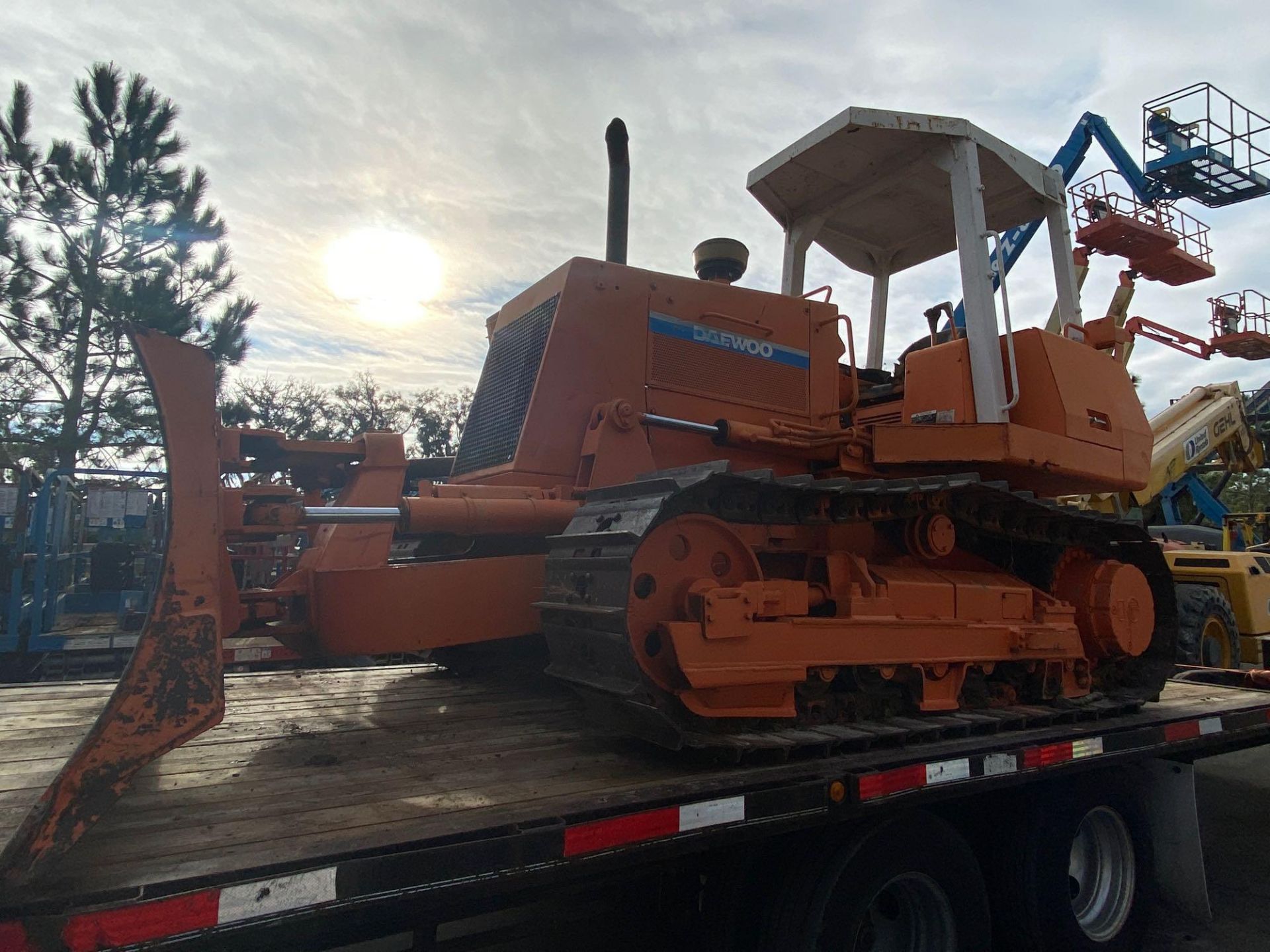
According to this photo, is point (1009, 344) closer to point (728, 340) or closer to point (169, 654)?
point (728, 340)

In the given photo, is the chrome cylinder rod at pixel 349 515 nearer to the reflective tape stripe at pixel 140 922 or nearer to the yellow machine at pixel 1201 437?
the reflective tape stripe at pixel 140 922

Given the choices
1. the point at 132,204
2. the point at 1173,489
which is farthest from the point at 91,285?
the point at 1173,489

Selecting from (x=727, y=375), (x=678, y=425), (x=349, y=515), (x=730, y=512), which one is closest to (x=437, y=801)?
(x=349, y=515)

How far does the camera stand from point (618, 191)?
549cm

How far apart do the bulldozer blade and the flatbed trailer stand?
0.13m

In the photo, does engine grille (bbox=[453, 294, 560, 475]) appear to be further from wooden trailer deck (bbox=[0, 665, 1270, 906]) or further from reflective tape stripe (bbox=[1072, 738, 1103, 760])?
reflective tape stripe (bbox=[1072, 738, 1103, 760])

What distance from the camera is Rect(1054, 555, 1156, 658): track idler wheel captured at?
16.2 ft

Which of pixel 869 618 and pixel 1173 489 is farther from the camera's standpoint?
pixel 1173 489

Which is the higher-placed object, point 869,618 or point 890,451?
point 890,451

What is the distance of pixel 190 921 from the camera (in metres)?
1.97

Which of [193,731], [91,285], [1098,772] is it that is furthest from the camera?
[91,285]

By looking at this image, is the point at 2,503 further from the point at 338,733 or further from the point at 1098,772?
the point at 1098,772

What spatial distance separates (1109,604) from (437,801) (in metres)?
4.00

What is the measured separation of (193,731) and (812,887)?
7.09 ft
